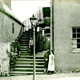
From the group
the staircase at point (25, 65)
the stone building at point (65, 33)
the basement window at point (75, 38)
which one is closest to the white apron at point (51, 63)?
the stone building at point (65, 33)

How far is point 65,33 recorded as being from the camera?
1010 cm

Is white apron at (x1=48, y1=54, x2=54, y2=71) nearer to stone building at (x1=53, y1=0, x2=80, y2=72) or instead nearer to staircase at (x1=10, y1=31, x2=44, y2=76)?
stone building at (x1=53, y1=0, x2=80, y2=72)

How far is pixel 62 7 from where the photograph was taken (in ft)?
33.1

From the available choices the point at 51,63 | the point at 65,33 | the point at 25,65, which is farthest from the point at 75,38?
the point at 25,65

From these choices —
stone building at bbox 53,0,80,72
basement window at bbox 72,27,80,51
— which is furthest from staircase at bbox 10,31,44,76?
basement window at bbox 72,27,80,51

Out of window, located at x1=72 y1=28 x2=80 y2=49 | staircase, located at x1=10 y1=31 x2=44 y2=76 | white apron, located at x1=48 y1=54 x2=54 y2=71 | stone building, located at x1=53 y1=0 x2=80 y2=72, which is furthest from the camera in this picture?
window, located at x1=72 y1=28 x2=80 y2=49

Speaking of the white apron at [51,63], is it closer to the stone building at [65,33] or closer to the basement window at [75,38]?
the stone building at [65,33]

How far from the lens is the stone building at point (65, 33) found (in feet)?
33.1

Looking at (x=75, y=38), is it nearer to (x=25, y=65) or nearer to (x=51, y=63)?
Answer: (x=51, y=63)

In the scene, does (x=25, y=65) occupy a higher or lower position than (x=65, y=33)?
lower

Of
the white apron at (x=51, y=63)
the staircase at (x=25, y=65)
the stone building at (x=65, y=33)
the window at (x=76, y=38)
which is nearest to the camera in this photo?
the white apron at (x=51, y=63)

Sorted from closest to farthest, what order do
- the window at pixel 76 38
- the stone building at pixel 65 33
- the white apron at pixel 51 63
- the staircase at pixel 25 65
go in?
1. the white apron at pixel 51 63
2. the staircase at pixel 25 65
3. the stone building at pixel 65 33
4. the window at pixel 76 38

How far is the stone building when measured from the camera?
10086mm

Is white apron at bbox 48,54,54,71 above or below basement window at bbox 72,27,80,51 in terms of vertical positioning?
below
